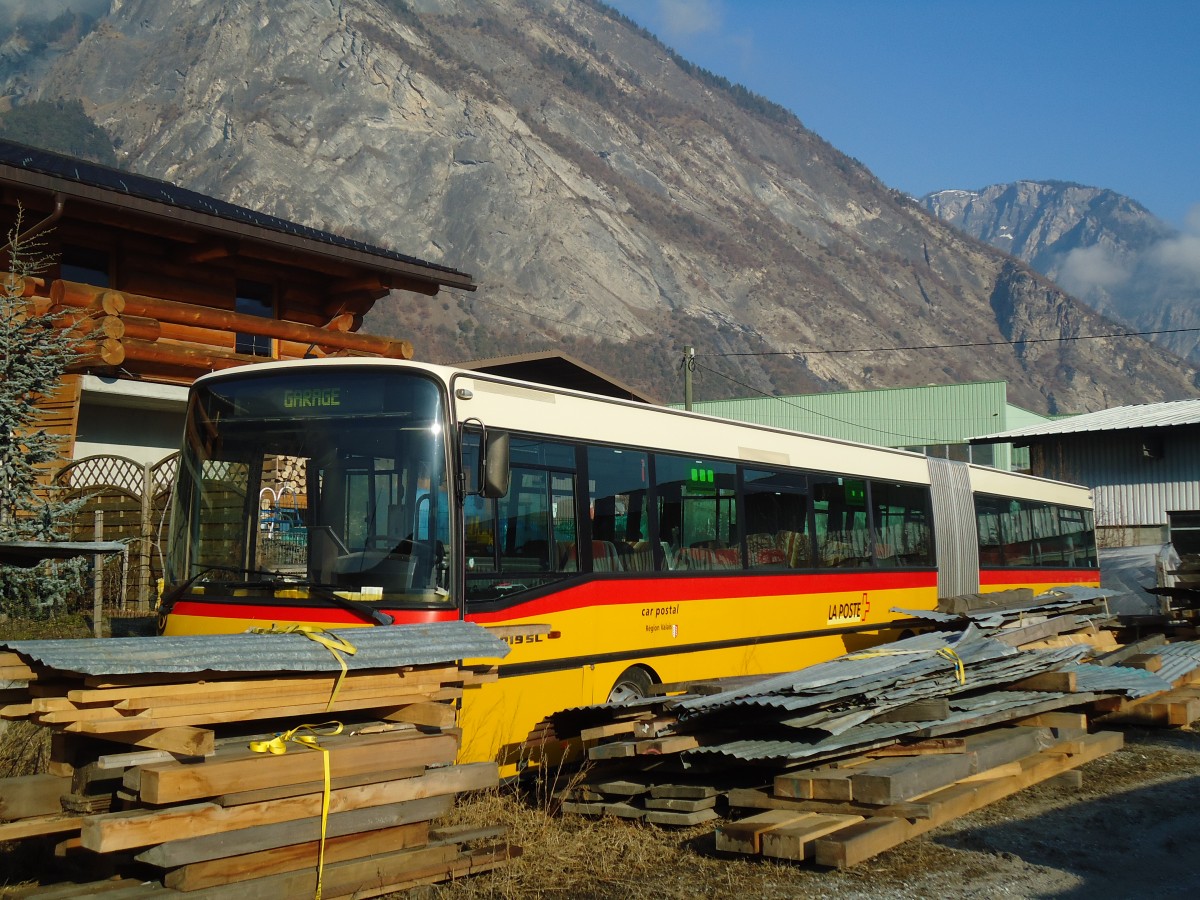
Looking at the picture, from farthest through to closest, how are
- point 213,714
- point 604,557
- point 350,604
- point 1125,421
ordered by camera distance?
point 1125,421, point 604,557, point 350,604, point 213,714

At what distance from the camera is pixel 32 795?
555cm

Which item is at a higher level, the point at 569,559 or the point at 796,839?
the point at 569,559

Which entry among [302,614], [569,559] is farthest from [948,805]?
[302,614]

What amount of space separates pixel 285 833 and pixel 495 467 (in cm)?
332

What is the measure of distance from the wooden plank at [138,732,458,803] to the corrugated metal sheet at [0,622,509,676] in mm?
398

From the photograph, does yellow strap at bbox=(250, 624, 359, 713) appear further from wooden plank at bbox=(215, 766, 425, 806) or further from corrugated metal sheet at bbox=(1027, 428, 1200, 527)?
corrugated metal sheet at bbox=(1027, 428, 1200, 527)

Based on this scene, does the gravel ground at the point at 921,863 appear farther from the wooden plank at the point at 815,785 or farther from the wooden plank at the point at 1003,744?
the wooden plank at the point at 815,785

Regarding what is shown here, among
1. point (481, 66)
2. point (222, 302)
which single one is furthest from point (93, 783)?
point (481, 66)

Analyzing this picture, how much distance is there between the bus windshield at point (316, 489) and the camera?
8.20 metres

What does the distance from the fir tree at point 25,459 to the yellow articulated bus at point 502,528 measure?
4.72 meters

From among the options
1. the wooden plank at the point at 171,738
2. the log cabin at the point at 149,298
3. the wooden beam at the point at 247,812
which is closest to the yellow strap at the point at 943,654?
the wooden beam at the point at 247,812

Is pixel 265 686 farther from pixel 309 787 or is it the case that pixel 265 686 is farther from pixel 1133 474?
pixel 1133 474

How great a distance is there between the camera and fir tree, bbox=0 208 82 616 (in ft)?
42.5

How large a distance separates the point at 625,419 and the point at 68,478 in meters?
10.0
